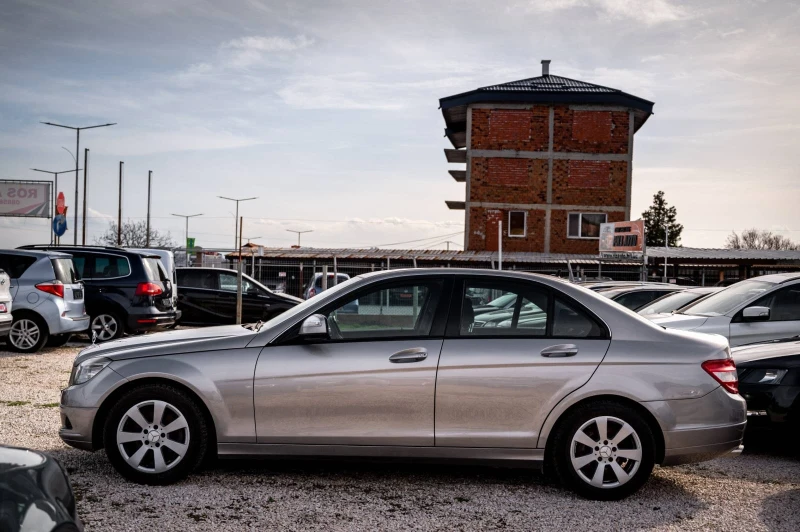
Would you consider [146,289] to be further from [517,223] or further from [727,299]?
[517,223]

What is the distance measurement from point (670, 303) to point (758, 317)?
334 centimetres

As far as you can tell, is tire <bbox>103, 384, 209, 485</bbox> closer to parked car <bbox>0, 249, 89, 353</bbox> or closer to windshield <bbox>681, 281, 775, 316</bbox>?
windshield <bbox>681, 281, 775, 316</bbox>

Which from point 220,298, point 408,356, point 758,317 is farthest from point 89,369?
point 220,298

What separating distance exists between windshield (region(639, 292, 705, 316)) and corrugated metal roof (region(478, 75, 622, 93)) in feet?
90.8

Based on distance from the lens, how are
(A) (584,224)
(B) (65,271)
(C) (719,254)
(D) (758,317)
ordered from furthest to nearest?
(A) (584,224)
(C) (719,254)
(B) (65,271)
(D) (758,317)

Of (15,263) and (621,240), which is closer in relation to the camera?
(15,263)

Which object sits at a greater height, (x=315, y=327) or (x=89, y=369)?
(x=315, y=327)

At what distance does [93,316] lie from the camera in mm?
15109

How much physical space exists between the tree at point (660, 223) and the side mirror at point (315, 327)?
79.9 metres

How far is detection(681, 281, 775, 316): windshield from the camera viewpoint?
10.0 meters

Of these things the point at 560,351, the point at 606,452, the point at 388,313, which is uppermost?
the point at 388,313

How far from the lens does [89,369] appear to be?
5797mm

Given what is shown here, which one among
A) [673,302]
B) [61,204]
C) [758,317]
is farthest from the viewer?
[61,204]

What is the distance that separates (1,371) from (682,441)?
9574 millimetres
